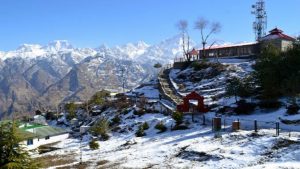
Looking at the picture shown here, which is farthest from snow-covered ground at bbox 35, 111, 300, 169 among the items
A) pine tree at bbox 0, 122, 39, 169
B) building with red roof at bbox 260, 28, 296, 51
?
building with red roof at bbox 260, 28, 296, 51

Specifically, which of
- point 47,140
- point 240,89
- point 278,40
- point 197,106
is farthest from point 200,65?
point 47,140

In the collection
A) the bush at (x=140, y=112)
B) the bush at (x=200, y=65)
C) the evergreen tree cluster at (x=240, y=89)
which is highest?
the bush at (x=200, y=65)

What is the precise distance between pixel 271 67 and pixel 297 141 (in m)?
19.2

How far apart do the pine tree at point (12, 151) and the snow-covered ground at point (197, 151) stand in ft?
48.9

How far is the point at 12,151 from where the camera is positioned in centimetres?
2377

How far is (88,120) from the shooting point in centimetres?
7581

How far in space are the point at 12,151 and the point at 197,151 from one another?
1914cm

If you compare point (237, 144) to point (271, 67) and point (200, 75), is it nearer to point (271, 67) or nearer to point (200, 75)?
point (271, 67)

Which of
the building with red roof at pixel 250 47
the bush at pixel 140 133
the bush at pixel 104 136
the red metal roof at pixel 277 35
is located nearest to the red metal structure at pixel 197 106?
the bush at pixel 140 133

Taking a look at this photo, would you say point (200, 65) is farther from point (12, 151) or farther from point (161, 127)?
point (12, 151)

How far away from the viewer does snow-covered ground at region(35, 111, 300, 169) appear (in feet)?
110

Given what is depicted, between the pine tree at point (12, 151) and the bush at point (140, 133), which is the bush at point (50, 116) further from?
the pine tree at point (12, 151)

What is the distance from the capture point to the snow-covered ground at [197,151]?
33500 millimetres

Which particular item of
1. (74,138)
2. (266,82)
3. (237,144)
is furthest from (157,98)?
(237,144)
